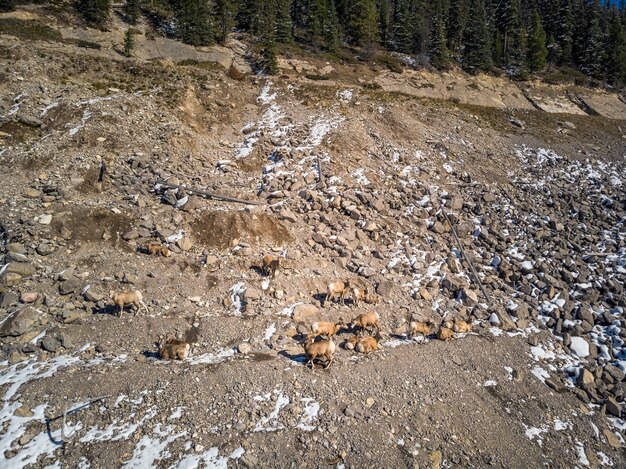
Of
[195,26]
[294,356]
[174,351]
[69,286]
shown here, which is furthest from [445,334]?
[195,26]

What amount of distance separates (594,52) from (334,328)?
70.7 meters

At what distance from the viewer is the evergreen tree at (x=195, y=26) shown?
128 ft

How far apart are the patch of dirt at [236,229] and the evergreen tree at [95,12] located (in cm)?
3608

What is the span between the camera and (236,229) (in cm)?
1530

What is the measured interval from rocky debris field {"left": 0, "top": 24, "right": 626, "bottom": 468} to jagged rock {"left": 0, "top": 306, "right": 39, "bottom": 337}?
72 mm

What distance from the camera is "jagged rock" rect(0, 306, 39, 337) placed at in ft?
32.9

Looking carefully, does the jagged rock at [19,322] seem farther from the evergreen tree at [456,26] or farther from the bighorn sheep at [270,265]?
the evergreen tree at [456,26]

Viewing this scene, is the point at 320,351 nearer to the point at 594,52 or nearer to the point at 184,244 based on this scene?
the point at 184,244

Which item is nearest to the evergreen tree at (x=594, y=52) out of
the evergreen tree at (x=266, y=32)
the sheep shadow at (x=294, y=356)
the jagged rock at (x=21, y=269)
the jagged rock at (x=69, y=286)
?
the evergreen tree at (x=266, y=32)

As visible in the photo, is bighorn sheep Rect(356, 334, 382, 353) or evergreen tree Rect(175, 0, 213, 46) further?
evergreen tree Rect(175, 0, 213, 46)

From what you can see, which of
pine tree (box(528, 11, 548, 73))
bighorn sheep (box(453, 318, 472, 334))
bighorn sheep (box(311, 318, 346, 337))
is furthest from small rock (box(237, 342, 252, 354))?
pine tree (box(528, 11, 548, 73))

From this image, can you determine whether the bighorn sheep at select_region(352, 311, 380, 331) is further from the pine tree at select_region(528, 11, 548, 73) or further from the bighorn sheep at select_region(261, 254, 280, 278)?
the pine tree at select_region(528, 11, 548, 73)

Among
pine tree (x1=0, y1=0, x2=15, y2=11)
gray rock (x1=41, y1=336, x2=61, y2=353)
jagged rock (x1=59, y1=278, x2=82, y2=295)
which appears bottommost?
gray rock (x1=41, y1=336, x2=61, y2=353)

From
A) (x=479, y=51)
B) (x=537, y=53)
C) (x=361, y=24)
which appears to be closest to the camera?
(x=479, y=51)
